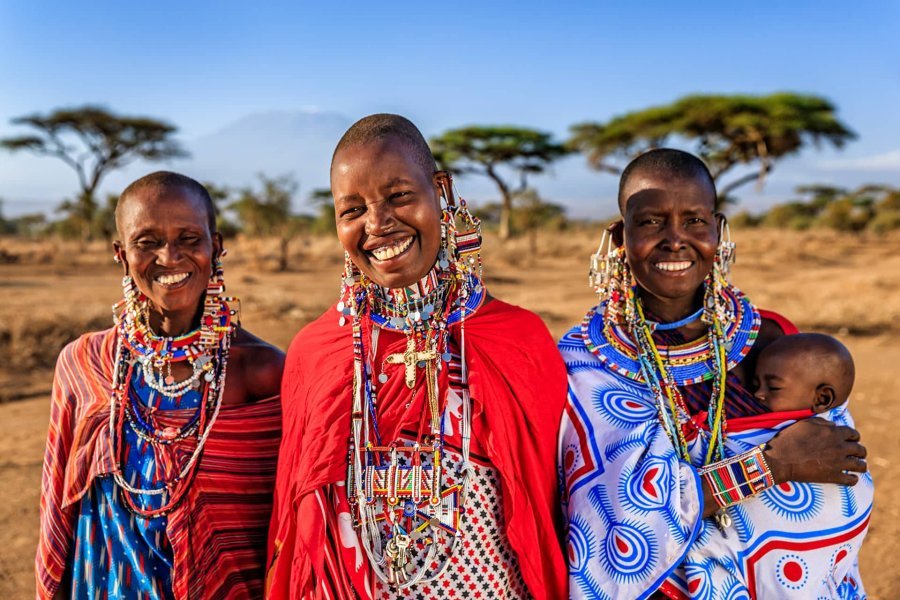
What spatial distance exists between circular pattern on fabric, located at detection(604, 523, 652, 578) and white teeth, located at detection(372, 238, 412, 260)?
0.92 metres

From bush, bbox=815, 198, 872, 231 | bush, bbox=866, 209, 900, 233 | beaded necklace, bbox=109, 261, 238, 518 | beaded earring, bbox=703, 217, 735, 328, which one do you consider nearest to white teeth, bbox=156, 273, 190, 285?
beaded necklace, bbox=109, 261, 238, 518

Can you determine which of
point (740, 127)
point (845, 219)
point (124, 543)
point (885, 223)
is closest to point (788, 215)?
point (845, 219)

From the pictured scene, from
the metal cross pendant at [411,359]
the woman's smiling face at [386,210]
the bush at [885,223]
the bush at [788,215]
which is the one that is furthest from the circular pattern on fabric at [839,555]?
the bush at [788,215]

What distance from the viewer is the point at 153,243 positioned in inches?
85.2

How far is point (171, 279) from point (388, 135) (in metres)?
0.86

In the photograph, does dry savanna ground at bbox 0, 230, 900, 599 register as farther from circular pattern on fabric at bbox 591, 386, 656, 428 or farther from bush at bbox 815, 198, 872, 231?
bush at bbox 815, 198, 872, 231

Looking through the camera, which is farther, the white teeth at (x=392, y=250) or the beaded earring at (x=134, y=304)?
the beaded earring at (x=134, y=304)

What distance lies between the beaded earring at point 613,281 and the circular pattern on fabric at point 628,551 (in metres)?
0.64

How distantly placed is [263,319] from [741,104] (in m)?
16.0

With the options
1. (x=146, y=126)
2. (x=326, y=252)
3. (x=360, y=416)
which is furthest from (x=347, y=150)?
(x=146, y=126)

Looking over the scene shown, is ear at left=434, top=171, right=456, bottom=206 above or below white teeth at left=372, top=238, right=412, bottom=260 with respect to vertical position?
above

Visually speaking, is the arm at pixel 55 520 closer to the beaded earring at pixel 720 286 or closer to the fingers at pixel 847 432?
the beaded earring at pixel 720 286

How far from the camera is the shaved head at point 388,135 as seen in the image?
5.80ft

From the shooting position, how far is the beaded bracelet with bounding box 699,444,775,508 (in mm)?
1902
